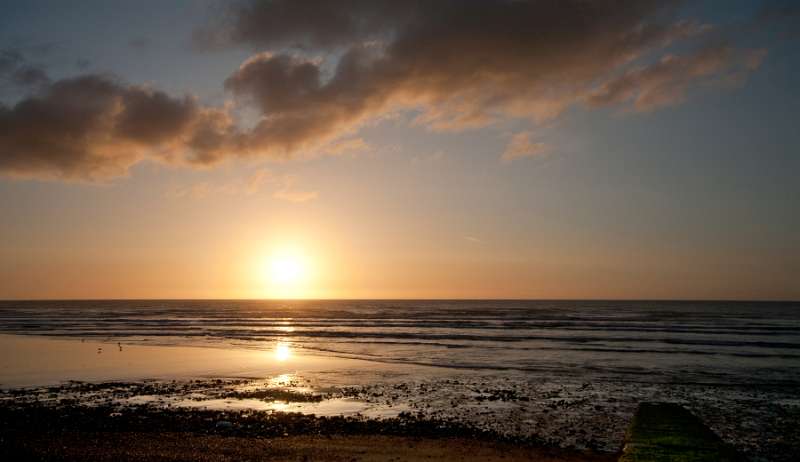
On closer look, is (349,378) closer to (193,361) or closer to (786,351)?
(193,361)

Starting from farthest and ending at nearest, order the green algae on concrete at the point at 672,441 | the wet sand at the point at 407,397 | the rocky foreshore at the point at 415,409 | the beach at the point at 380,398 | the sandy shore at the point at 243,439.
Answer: the wet sand at the point at 407,397 < the rocky foreshore at the point at 415,409 < the beach at the point at 380,398 < the sandy shore at the point at 243,439 < the green algae on concrete at the point at 672,441

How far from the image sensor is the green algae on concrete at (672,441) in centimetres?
1384

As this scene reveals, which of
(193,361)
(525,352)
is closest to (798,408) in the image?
(525,352)

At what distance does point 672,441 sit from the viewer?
1523 cm

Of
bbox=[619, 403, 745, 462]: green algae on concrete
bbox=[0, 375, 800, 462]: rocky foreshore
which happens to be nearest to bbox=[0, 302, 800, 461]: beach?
bbox=[0, 375, 800, 462]: rocky foreshore

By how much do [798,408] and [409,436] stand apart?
16330mm

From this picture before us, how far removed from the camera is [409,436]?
52.6 feet

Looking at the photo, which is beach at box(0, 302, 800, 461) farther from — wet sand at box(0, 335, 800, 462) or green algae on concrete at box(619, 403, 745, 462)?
green algae on concrete at box(619, 403, 745, 462)

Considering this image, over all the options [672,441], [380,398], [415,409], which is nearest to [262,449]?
[415,409]

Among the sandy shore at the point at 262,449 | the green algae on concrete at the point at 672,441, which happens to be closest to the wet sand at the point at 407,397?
the green algae on concrete at the point at 672,441

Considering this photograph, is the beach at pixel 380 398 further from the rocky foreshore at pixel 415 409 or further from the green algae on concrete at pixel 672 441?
the green algae on concrete at pixel 672 441

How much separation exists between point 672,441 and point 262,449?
11.5 meters

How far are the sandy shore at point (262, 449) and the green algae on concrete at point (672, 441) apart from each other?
3.31 feet

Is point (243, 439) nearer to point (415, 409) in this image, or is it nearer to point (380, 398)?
point (415, 409)
